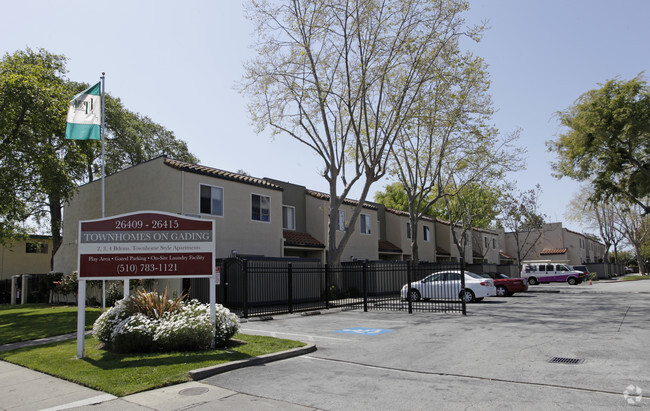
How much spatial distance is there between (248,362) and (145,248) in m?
3.39

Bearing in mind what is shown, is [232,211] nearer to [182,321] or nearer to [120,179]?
[120,179]

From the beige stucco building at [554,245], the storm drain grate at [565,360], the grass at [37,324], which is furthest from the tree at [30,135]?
the beige stucco building at [554,245]

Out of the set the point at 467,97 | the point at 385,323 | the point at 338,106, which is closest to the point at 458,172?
the point at 467,97

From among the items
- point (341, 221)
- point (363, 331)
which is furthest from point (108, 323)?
point (341, 221)

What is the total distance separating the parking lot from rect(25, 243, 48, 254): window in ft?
109

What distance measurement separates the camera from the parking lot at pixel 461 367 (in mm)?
6043

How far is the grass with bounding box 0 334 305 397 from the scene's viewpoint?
7125 mm

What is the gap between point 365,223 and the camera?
1262 inches

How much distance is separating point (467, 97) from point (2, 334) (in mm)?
21825

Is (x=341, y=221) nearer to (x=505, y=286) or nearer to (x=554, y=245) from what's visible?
(x=505, y=286)

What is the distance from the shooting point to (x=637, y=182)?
26766 millimetres

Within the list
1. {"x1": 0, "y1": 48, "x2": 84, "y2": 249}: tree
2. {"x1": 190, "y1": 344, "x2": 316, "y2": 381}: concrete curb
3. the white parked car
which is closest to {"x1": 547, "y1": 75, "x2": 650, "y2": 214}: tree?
the white parked car

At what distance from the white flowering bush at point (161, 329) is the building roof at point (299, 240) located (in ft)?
50.1

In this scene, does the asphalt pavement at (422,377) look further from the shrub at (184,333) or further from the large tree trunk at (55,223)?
the large tree trunk at (55,223)
